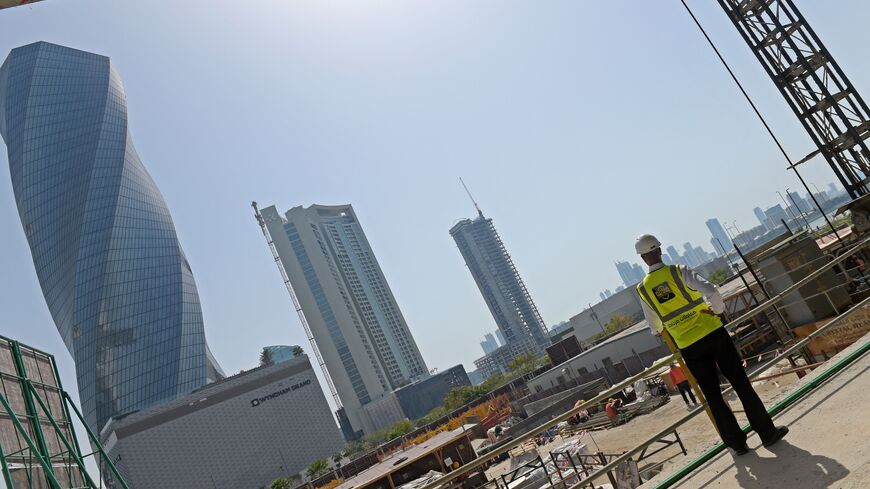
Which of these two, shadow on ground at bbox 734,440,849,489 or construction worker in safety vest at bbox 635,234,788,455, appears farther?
construction worker in safety vest at bbox 635,234,788,455

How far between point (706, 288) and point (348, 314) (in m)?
154

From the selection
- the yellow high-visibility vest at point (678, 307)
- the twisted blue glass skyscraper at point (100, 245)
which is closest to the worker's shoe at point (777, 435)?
the yellow high-visibility vest at point (678, 307)

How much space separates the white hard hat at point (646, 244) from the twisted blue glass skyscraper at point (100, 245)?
271 ft

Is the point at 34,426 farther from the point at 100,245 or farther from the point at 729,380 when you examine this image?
the point at 100,245

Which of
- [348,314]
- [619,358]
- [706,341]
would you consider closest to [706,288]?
[706,341]

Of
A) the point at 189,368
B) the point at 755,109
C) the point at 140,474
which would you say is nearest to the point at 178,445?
the point at 140,474

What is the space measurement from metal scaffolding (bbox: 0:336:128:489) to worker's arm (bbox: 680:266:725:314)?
401 inches

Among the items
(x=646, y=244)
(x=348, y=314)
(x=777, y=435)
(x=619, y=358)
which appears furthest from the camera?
(x=348, y=314)

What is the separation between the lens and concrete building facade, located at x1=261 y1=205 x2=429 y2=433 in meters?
Answer: 146

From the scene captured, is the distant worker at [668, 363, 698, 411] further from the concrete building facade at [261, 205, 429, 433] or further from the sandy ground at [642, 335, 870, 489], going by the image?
the concrete building facade at [261, 205, 429, 433]

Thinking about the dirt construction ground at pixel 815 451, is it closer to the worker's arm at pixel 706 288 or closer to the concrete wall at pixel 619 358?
the worker's arm at pixel 706 288

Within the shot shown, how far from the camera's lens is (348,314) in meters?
154

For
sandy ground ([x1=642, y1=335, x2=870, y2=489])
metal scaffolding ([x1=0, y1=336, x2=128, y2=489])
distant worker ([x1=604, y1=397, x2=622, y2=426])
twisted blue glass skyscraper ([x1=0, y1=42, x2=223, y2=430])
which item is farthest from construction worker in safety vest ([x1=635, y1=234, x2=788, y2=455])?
twisted blue glass skyscraper ([x1=0, y1=42, x2=223, y2=430])

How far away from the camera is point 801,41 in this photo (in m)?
18.3
